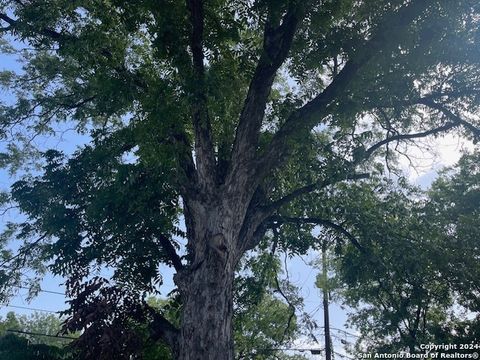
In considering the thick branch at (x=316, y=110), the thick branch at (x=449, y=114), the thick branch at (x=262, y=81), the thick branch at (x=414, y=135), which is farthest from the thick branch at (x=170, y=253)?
the thick branch at (x=449, y=114)

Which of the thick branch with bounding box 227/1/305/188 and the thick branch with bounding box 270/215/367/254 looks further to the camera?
the thick branch with bounding box 270/215/367/254

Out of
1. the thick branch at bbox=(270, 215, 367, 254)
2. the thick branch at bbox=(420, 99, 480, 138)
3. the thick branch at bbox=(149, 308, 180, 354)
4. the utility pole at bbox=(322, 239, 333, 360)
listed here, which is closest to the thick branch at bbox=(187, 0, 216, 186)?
the thick branch at bbox=(270, 215, 367, 254)

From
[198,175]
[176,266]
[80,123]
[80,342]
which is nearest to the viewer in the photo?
[80,342]

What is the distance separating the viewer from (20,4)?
10312 millimetres

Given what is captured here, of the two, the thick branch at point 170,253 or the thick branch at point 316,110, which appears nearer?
the thick branch at point 316,110

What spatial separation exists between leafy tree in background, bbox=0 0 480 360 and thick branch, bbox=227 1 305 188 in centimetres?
3

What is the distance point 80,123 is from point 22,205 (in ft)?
8.68

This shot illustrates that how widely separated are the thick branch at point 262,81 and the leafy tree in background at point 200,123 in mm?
28

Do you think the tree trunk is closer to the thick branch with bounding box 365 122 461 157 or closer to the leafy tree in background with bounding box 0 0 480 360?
the leafy tree in background with bounding box 0 0 480 360

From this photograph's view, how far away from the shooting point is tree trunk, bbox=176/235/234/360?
692cm

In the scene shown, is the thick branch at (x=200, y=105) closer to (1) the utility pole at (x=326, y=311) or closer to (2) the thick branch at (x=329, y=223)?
(2) the thick branch at (x=329, y=223)

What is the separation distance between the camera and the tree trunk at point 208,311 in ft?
22.7

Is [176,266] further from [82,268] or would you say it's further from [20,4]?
[20,4]

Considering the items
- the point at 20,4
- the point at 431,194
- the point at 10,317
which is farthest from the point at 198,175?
the point at 10,317
